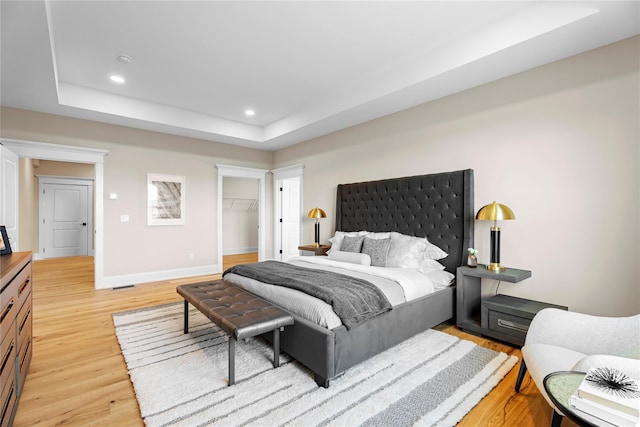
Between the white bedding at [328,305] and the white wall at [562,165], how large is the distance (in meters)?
1.00

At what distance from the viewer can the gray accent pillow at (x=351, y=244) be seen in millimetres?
3805

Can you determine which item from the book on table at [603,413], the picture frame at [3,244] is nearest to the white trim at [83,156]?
the picture frame at [3,244]

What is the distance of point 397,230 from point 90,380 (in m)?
3.32

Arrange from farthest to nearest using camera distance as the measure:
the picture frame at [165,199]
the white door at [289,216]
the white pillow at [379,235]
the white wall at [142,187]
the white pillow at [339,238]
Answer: the white door at [289,216], the picture frame at [165,199], the white wall at [142,187], the white pillow at [339,238], the white pillow at [379,235]

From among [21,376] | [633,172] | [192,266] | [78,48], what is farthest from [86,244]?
[633,172]

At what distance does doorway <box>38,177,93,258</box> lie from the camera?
745 cm

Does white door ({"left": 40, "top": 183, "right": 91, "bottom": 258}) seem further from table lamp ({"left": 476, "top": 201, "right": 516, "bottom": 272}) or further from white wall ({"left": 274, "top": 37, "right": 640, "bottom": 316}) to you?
table lamp ({"left": 476, "top": 201, "right": 516, "bottom": 272})

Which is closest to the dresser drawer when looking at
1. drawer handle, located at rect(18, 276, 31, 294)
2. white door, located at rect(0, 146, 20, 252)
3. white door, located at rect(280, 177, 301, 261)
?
drawer handle, located at rect(18, 276, 31, 294)

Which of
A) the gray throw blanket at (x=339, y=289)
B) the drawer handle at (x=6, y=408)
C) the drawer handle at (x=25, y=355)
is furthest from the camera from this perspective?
the gray throw blanket at (x=339, y=289)

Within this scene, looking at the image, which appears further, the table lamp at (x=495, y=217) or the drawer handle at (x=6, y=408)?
the table lamp at (x=495, y=217)

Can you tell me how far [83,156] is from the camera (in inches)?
174

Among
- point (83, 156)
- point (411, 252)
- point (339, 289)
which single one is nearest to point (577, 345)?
point (339, 289)

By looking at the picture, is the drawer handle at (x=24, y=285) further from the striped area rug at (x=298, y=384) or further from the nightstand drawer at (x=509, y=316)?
the nightstand drawer at (x=509, y=316)

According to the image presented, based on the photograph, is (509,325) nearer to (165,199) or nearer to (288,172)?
(288,172)
